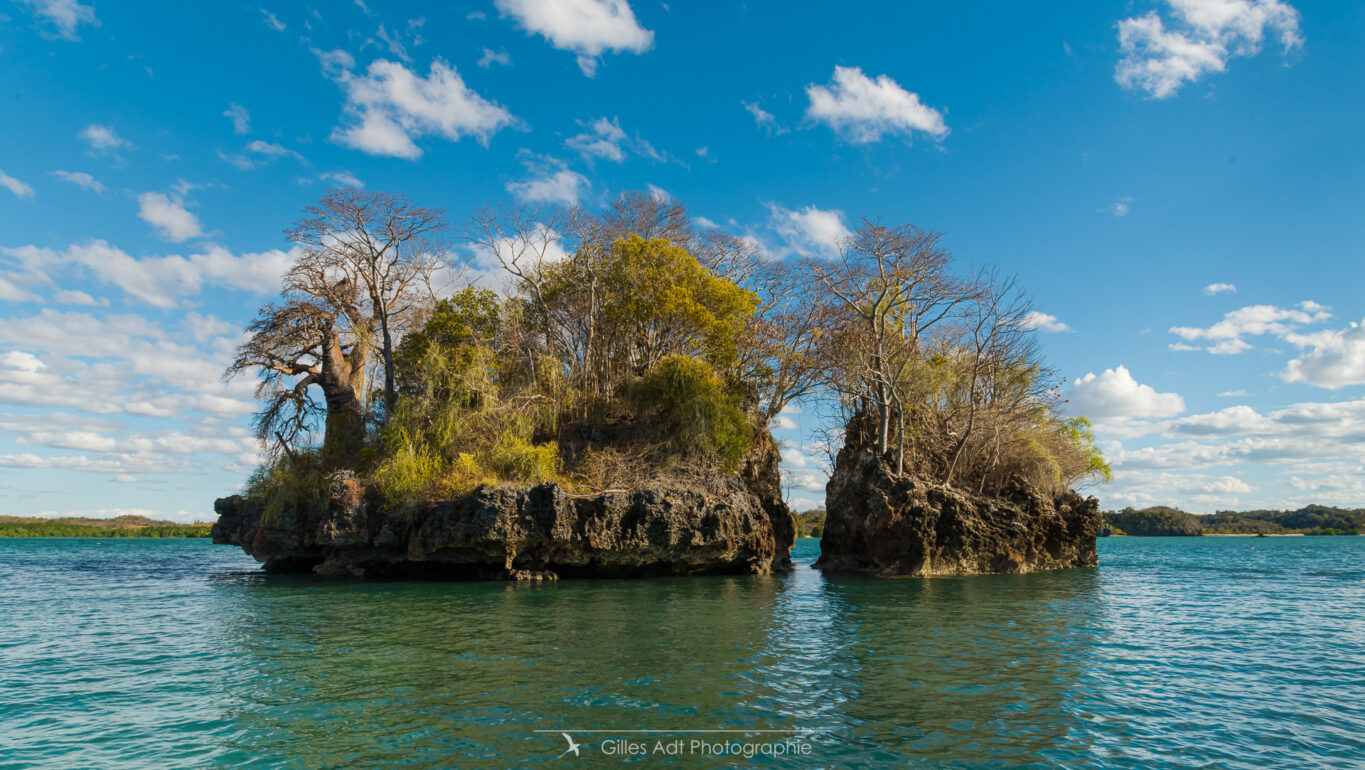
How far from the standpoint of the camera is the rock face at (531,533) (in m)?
20.6

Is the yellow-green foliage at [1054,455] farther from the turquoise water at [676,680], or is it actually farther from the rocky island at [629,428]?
the turquoise water at [676,680]

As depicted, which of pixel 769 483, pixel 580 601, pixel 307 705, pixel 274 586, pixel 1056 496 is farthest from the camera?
pixel 1056 496

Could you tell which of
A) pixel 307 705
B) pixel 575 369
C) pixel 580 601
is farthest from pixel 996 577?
pixel 307 705

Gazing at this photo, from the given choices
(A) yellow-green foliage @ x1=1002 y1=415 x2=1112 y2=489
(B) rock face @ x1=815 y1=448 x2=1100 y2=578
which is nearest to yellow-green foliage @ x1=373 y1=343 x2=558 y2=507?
(B) rock face @ x1=815 y1=448 x2=1100 y2=578

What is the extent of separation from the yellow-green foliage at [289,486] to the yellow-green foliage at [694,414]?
38.3 feet

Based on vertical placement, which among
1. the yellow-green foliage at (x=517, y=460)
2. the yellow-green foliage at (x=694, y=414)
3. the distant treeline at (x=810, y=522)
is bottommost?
the distant treeline at (x=810, y=522)

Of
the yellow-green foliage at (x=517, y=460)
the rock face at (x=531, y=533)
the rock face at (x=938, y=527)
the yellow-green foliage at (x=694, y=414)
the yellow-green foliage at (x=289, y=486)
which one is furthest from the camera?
the yellow-green foliage at (x=694, y=414)

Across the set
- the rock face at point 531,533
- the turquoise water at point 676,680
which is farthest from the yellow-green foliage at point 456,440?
the turquoise water at point 676,680

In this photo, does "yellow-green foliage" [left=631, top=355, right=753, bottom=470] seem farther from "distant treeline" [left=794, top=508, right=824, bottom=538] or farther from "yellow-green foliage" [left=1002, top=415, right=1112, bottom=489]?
"distant treeline" [left=794, top=508, right=824, bottom=538]

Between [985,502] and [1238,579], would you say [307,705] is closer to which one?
[985,502]

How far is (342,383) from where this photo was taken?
27984 mm

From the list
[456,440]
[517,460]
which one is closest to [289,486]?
[456,440]

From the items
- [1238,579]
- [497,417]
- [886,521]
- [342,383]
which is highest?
[342,383]

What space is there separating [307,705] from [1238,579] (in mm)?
30846
